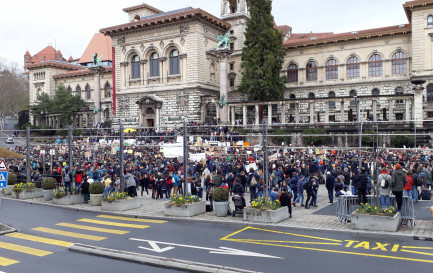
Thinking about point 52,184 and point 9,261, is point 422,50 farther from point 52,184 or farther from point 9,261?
point 9,261

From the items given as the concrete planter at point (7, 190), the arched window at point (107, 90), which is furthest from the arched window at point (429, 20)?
the arched window at point (107, 90)

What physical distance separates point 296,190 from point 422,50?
3570cm

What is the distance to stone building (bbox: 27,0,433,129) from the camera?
4938 cm

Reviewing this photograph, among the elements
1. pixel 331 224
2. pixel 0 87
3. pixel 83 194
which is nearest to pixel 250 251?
pixel 331 224

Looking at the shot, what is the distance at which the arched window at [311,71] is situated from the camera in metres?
57.2

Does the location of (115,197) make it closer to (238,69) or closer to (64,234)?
(64,234)

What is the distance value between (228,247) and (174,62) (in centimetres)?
4690

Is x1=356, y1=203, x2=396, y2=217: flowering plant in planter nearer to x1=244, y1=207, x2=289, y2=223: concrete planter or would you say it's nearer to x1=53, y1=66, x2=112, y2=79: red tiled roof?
x1=244, y1=207, x2=289, y2=223: concrete planter

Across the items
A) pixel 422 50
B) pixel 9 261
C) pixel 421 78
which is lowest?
pixel 9 261

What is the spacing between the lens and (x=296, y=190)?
68.1 ft

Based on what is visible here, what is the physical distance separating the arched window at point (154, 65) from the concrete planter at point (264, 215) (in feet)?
148

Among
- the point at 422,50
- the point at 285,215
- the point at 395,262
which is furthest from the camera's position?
the point at 422,50

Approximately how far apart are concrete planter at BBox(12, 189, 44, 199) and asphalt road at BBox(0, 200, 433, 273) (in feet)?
23.3

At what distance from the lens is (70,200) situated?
848 inches
